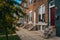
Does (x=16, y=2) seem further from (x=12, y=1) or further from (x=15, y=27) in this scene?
(x=15, y=27)

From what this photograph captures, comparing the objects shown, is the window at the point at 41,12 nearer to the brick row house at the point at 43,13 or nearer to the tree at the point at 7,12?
the brick row house at the point at 43,13

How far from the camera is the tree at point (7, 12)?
10.5 m

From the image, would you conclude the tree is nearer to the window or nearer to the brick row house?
the brick row house

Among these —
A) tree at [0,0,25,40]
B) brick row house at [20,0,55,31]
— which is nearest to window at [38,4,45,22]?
brick row house at [20,0,55,31]

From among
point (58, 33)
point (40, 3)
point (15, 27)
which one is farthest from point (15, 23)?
point (40, 3)

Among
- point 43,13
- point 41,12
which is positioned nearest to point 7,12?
point 43,13

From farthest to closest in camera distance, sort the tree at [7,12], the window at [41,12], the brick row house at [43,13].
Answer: the window at [41,12]
the brick row house at [43,13]
the tree at [7,12]

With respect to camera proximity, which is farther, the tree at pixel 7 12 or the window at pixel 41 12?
the window at pixel 41 12

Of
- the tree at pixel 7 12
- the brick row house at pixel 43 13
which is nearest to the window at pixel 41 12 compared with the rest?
the brick row house at pixel 43 13

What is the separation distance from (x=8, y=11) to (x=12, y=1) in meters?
0.58

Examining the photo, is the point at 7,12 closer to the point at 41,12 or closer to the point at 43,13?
the point at 43,13

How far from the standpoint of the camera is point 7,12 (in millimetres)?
A: 10586

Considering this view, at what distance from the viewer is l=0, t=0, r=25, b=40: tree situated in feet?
34.5

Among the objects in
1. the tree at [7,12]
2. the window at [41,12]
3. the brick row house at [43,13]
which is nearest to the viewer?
the tree at [7,12]
